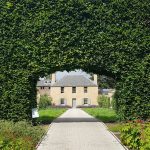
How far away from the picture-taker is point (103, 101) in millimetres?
90812

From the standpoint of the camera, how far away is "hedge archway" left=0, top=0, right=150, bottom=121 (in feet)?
93.2

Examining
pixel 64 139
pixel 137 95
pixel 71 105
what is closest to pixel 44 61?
pixel 137 95

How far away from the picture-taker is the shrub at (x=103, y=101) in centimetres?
8669

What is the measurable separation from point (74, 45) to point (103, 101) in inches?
2478

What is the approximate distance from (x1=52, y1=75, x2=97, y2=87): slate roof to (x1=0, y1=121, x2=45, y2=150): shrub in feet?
256

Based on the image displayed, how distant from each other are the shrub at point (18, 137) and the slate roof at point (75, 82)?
7794cm

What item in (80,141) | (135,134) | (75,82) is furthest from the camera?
(75,82)

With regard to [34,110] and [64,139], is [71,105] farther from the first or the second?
[64,139]

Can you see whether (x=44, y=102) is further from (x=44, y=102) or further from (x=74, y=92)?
(x=74, y=92)

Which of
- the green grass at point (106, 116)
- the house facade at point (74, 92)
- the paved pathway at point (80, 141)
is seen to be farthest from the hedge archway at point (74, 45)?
the house facade at point (74, 92)

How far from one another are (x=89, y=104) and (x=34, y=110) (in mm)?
71047

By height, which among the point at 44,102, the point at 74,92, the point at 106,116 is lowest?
the point at 106,116

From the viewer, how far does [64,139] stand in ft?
70.7

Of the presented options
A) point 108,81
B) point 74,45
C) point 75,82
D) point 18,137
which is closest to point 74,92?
point 75,82
